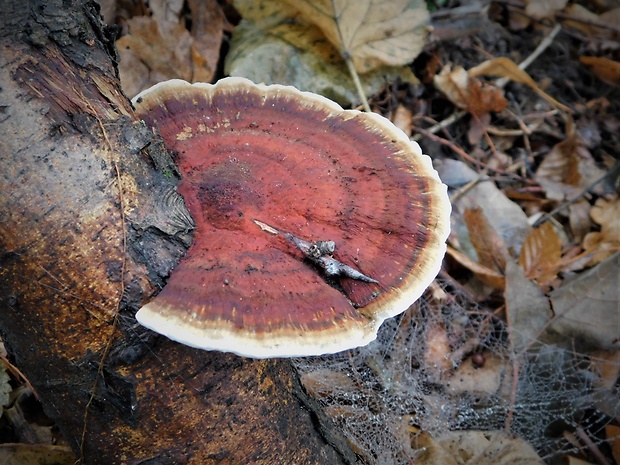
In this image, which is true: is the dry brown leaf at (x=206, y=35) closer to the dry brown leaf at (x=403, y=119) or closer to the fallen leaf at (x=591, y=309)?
the dry brown leaf at (x=403, y=119)

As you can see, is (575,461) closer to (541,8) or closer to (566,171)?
(566,171)

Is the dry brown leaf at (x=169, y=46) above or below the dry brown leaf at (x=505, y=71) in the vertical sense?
above

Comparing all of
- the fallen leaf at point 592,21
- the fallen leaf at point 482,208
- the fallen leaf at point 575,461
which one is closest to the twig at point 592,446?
the fallen leaf at point 575,461

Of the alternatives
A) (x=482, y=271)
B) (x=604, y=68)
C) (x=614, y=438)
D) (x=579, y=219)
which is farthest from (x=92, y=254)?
(x=604, y=68)

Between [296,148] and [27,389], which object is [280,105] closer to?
[296,148]

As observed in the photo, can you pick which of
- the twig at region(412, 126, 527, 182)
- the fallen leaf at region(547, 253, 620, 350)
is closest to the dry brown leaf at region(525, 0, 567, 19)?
the twig at region(412, 126, 527, 182)

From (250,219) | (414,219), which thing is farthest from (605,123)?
(250,219)

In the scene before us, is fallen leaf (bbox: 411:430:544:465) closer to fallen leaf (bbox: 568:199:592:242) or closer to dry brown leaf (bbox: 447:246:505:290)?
dry brown leaf (bbox: 447:246:505:290)
